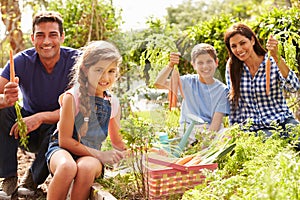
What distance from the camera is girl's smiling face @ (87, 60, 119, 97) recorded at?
2289 millimetres

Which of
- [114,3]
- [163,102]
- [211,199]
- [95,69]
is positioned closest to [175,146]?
[163,102]

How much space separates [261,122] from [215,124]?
1.66 ft

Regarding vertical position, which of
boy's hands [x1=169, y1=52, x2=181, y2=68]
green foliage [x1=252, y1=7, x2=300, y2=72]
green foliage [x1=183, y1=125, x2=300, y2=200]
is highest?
green foliage [x1=252, y1=7, x2=300, y2=72]

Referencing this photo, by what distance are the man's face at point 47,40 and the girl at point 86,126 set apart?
58cm

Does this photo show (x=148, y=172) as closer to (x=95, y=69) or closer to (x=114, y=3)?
(x=95, y=69)

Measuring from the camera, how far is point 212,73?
284cm

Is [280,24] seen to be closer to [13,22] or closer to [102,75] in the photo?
[102,75]

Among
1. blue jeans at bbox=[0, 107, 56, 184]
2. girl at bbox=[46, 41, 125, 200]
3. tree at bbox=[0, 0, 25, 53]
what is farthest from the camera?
tree at bbox=[0, 0, 25, 53]

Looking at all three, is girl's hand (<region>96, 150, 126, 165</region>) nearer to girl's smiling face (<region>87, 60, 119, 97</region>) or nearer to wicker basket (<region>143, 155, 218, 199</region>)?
wicker basket (<region>143, 155, 218, 199</region>)

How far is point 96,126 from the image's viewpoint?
2459 mm

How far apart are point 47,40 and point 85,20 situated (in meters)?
2.61

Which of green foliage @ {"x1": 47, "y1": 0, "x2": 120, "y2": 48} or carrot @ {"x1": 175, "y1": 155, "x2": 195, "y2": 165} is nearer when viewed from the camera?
carrot @ {"x1": 175, "y1": 155, "x2": 195, "y2": 165}

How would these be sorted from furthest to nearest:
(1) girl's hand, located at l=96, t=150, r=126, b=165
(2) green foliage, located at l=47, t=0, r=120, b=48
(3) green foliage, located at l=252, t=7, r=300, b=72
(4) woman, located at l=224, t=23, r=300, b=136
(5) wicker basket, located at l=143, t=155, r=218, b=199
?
(2) green foliage, located at l=47, t=0, r=120, b=48 < (3) green foliage, located at l=252, t=7, r=300, b=72 < (4) woman, located at l=224, t=23, r=300, b=136 < (1) girl's hand, located at l=96, t=150, r=126, b=165 < (5) wicker basket, located at l=143, t=155, r=218, b=199

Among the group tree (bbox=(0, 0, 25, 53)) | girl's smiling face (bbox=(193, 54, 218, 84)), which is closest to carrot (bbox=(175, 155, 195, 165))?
girl's smiling face (bbox=(193, 54, 218, 84))
